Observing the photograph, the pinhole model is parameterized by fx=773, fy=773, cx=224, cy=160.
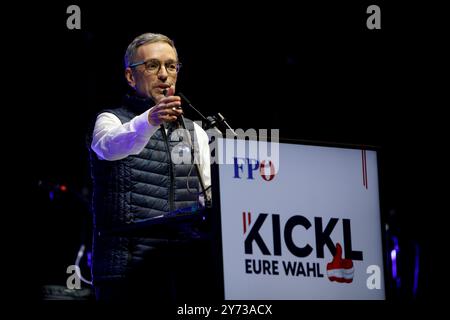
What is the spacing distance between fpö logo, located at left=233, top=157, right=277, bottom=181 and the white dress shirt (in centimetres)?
29

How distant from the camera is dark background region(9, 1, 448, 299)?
4.59 metres

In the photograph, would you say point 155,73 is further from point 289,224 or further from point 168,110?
point 289,224

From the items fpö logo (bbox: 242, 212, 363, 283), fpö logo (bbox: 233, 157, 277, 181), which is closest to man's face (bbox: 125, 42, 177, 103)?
fpö logo (bbox: 233, 157, 277, 181)

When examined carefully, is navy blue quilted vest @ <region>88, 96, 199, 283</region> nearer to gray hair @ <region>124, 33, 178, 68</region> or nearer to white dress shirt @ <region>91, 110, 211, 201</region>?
white dress shirt @ <region>91, 110, 211, 201</region>

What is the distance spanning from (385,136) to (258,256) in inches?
109

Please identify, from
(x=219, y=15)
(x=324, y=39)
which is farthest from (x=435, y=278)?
(x=219, y=15)

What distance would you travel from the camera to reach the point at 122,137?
2367 mm

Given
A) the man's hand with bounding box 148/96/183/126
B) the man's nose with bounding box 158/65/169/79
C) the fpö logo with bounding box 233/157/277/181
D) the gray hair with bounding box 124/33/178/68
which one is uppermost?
the gray hair with bounding box 124/33/178/68

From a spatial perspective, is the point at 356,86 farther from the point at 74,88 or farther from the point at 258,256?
the point at 258,256

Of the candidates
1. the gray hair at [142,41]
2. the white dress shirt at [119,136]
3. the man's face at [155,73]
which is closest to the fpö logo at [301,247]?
the white dress shirt at [119,136]

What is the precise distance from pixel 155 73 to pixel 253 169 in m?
0.66

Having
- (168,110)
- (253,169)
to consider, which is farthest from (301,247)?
(168,110)

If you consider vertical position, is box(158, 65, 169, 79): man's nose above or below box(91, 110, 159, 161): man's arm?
above

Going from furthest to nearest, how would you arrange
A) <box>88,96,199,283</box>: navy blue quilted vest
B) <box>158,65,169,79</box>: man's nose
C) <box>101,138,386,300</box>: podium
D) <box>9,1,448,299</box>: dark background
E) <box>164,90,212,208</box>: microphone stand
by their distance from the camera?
<box>9,1,448,299</box>: dark background
<box>158,65,169,79</box>: man's nose
<box>88,96,199,283</box>: navy blue quilted vest
<box>164,90,212,208</box>: microphone stand
<box>101,138,386,300</box>: podium
